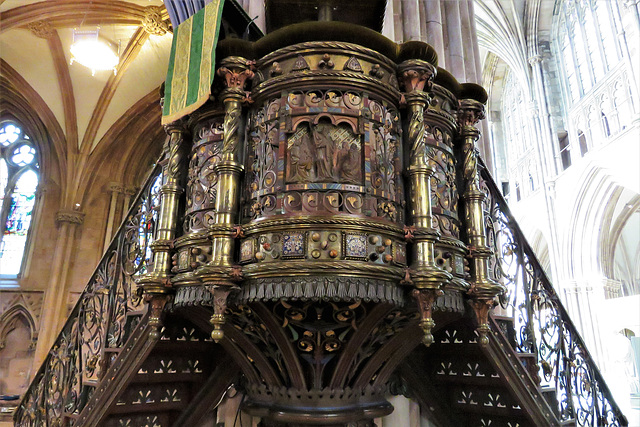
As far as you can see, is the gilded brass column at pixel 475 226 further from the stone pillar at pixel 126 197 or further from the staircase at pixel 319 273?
the stone pillar at pixel 126 197

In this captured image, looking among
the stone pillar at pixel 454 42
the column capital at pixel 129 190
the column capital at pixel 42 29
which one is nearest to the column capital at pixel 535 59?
the stone pillar at pixel 454 42

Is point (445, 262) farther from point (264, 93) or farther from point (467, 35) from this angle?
point (467, 35)

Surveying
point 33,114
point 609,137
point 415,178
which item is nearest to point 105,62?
point 33,114

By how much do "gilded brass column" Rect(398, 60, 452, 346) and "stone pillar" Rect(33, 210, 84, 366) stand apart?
510 inches

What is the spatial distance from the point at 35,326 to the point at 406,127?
13.7m

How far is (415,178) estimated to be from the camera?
276 cm

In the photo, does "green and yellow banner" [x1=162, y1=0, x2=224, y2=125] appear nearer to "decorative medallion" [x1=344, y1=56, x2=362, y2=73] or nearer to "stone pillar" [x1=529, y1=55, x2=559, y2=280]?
"decorative medallion" [x1=344, y1=56, x2=362, y2=73]

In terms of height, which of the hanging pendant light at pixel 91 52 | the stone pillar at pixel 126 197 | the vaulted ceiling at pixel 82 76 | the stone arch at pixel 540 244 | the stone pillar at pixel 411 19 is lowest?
the stone pillar at pixel 411 19

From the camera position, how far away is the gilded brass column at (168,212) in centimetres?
283

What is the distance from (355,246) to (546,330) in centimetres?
206

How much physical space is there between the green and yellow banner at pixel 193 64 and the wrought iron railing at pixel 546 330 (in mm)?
2327

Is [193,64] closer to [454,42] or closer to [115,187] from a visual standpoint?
[454,42]

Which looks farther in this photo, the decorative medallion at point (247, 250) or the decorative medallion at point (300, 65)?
the decorative medallion at point (300, 65)

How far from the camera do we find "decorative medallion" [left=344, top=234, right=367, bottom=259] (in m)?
2.43
